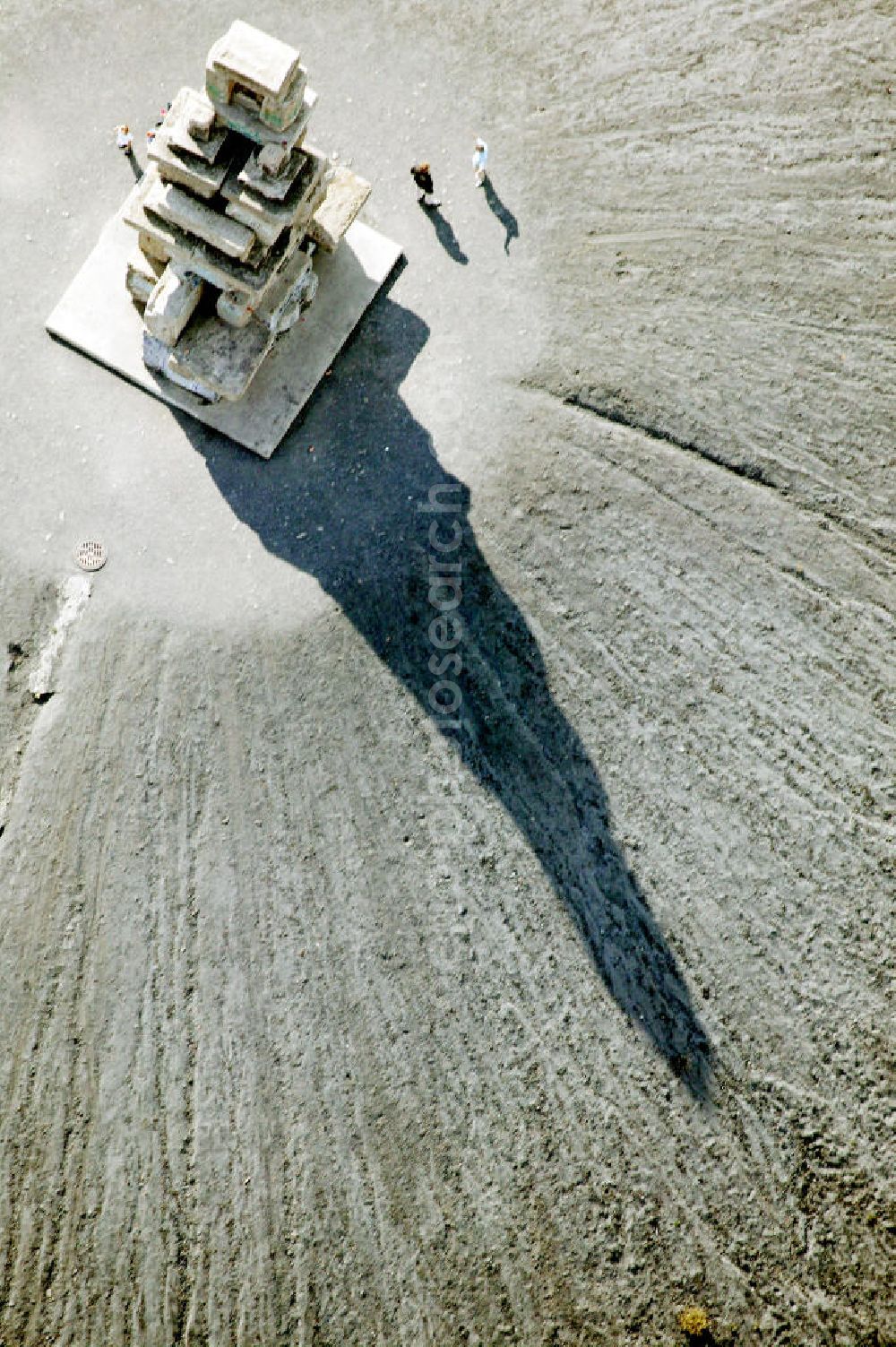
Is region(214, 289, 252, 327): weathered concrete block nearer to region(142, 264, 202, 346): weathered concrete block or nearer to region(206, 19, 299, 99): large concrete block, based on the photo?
region(142, 264, 202, 346): weathered concrete block

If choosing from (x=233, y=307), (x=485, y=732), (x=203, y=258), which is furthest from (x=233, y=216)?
(x=485, y=732)

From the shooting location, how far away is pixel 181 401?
11.3 meters

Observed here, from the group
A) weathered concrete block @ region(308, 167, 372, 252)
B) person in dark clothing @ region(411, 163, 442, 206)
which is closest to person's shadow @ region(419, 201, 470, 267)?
person in dark clothing @ region(411, 163, 442, 206)

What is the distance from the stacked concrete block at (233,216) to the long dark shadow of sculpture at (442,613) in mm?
1165

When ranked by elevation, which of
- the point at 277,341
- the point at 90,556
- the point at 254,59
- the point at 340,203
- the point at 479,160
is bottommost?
the point at 90,556

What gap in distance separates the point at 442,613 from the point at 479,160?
19.0ft

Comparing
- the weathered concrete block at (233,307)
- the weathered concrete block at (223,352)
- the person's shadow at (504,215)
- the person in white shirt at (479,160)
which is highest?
the person in white shirt at (479,160)

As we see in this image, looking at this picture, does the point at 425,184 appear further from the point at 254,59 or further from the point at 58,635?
the point at 58,635

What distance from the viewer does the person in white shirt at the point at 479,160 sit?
1156 cm

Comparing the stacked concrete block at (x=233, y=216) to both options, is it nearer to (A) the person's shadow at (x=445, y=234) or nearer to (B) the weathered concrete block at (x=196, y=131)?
(B) the weathered concrete block at (x=196, y=131)

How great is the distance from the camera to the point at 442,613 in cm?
1124

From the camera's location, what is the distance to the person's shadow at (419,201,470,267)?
11.7 meters

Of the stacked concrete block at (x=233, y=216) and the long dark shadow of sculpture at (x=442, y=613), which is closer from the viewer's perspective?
the stacked concrete block at (x=233, y=216)

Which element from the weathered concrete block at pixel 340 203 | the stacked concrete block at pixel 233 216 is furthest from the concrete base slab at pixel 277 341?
the weathered concrete block at pixel 340 203
